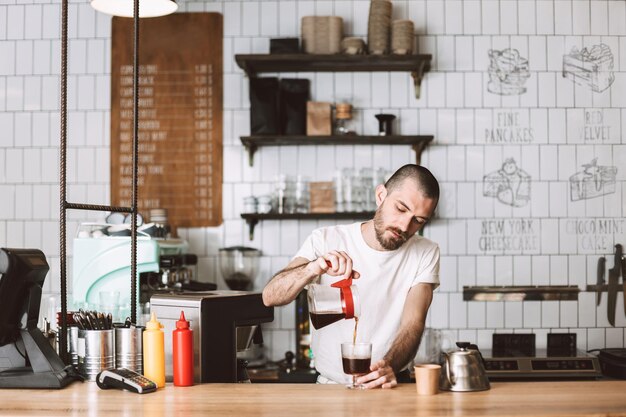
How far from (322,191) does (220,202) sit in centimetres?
64

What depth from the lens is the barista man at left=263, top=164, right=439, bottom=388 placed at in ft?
9.14

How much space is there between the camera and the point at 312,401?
7.02ft

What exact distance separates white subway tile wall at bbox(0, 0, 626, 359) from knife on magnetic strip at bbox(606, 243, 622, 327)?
4 centimetres

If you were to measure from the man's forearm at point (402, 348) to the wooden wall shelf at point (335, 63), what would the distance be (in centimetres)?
199

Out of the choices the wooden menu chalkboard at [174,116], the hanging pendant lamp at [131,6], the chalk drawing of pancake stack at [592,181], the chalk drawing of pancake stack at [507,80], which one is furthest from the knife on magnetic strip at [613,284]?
the hanging pendant lamp at [131,6]

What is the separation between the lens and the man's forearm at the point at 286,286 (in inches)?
104

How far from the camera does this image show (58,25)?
473 cm

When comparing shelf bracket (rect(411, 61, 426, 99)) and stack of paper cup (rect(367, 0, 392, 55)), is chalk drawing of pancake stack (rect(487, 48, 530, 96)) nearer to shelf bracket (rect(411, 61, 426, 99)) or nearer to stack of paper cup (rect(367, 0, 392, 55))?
shelf bracket (rect(411, 61, 426, 99))

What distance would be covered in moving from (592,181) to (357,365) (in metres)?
2.84

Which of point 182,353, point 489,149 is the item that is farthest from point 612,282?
point 182,353

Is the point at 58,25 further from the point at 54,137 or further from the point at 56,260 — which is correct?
the point at 56,260

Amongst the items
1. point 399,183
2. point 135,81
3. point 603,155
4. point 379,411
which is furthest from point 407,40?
point 379,411

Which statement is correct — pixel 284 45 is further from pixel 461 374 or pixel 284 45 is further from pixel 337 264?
pixel 461 374

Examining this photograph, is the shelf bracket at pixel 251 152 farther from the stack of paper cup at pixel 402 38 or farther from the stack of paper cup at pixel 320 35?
the stack of paper cup at pixel 402 38
